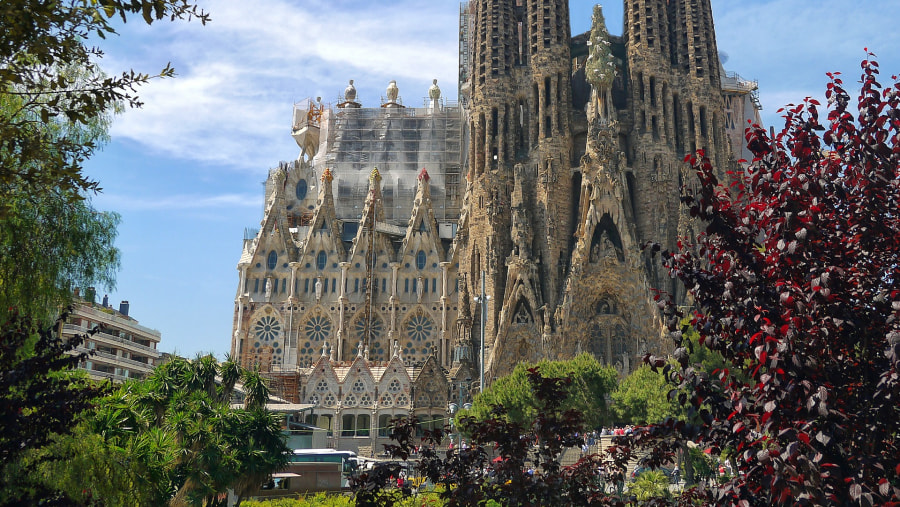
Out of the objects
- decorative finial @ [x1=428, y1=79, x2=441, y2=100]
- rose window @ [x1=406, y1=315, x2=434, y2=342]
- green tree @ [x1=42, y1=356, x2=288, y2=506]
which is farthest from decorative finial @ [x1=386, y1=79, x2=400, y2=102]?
green tree @ [x1=42, y1=356, x2=288, y2=506]

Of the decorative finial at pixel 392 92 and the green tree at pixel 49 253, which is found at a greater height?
the decorative finial at pixel 392 92

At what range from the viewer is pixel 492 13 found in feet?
199

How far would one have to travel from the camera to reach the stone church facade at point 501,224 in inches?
2072

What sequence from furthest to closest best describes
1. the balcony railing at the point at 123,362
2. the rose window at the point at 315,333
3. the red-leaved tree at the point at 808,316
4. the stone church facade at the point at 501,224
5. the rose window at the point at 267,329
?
the balcony railing at the point at 123,362, the rose window at the point at 267,329, the rose window at the point at 315,333, the stone church facade at the point at 501,224, the red-leaved tree at the point at 808,316

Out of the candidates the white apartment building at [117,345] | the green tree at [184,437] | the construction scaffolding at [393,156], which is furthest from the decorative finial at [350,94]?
the green tree at [184,437]

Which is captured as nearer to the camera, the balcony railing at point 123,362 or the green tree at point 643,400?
the green tree at point 643,400

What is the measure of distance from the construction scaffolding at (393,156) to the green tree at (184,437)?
44.3 metres

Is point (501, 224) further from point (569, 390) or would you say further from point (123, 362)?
point (123, 362)

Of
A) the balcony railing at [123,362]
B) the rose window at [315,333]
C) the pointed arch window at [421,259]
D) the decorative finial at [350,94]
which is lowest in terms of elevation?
the balcony railing at [123,362]

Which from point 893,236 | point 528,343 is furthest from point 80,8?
point 528,343

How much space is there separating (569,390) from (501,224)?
16226mm

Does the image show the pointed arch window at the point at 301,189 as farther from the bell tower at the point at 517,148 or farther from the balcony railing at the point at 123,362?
the balcony railing at the point at 123,362

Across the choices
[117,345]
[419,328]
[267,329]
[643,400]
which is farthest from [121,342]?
[643,400]

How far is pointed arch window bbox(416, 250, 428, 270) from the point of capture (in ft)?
204
